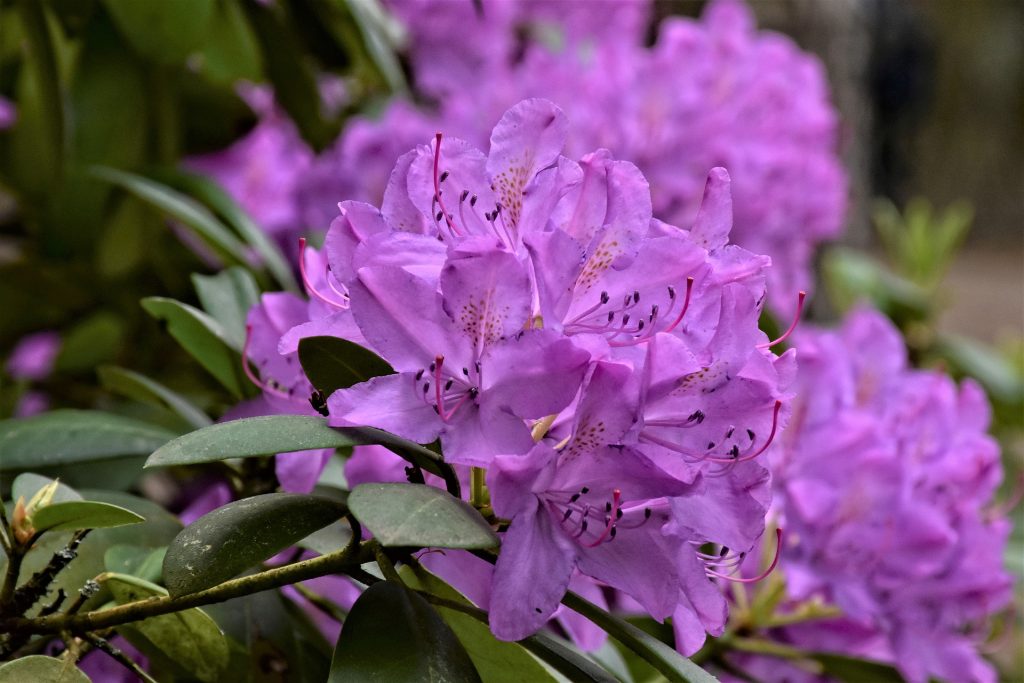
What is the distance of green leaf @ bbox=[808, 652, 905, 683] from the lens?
86 cm

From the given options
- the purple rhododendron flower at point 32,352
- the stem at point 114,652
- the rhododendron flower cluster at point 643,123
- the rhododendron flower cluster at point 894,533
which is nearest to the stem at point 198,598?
the stem at point 114,652

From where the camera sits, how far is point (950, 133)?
35.6ft

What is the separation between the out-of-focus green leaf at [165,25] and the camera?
3.10ft

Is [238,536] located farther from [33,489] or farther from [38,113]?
[38,113]

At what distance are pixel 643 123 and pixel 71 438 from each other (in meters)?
1.02

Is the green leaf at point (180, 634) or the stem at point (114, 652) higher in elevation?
the stem at point (114, 652)

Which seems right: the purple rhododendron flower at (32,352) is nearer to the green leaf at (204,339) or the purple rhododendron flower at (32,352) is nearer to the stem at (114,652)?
the green leaf at (204,339)

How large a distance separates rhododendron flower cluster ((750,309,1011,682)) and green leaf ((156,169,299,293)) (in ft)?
1.45

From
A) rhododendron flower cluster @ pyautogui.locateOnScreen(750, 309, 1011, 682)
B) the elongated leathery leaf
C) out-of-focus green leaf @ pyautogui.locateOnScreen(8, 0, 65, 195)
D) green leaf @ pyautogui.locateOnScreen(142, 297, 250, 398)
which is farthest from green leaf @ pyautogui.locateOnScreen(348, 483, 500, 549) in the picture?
out-of-focus green leaf @ pyautogui.locateOnScreen(8, 0, 65, 195)

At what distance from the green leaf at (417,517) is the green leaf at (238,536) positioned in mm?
52

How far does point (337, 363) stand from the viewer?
519 mm

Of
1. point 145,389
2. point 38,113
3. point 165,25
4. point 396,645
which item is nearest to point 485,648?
point 396,645

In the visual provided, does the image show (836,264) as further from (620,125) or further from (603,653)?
(603,653)

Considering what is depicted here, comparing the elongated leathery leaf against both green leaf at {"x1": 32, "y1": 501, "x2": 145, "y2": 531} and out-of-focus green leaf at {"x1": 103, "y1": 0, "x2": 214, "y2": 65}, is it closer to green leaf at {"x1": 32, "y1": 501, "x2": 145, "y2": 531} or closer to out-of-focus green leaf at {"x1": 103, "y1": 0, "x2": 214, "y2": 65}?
green leaf at {"x1": 32, "y1": 501, "x2": 145, "y2": 531}
